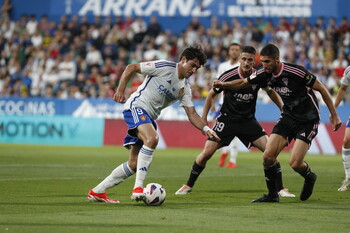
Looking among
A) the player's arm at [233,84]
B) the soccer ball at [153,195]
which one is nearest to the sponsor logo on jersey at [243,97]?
the player's arm at [233,84]

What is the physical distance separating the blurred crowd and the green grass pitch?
10356mm

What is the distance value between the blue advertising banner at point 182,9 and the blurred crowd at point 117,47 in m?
0.46

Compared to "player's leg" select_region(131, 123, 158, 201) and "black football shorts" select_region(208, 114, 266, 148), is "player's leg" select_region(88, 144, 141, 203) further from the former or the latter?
"black football shorts" select_region(208, 114, 266, 148)

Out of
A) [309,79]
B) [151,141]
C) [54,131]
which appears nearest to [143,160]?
[151,141]

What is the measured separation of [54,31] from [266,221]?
1092 inches

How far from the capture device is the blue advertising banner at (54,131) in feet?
90.9

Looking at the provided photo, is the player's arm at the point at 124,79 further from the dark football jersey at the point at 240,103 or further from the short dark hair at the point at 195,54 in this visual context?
the dark football jersey at the point at 240,103

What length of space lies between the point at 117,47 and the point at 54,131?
21.8ft

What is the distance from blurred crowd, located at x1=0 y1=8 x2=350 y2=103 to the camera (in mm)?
29703

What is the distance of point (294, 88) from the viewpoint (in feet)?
36.7

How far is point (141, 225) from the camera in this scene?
27.5 feet

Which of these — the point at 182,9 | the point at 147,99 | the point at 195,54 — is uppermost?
the point at 195,54

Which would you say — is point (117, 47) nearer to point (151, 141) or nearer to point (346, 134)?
point (346, 134)

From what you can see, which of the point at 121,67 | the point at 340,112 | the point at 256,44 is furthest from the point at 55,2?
the point at 340,112
